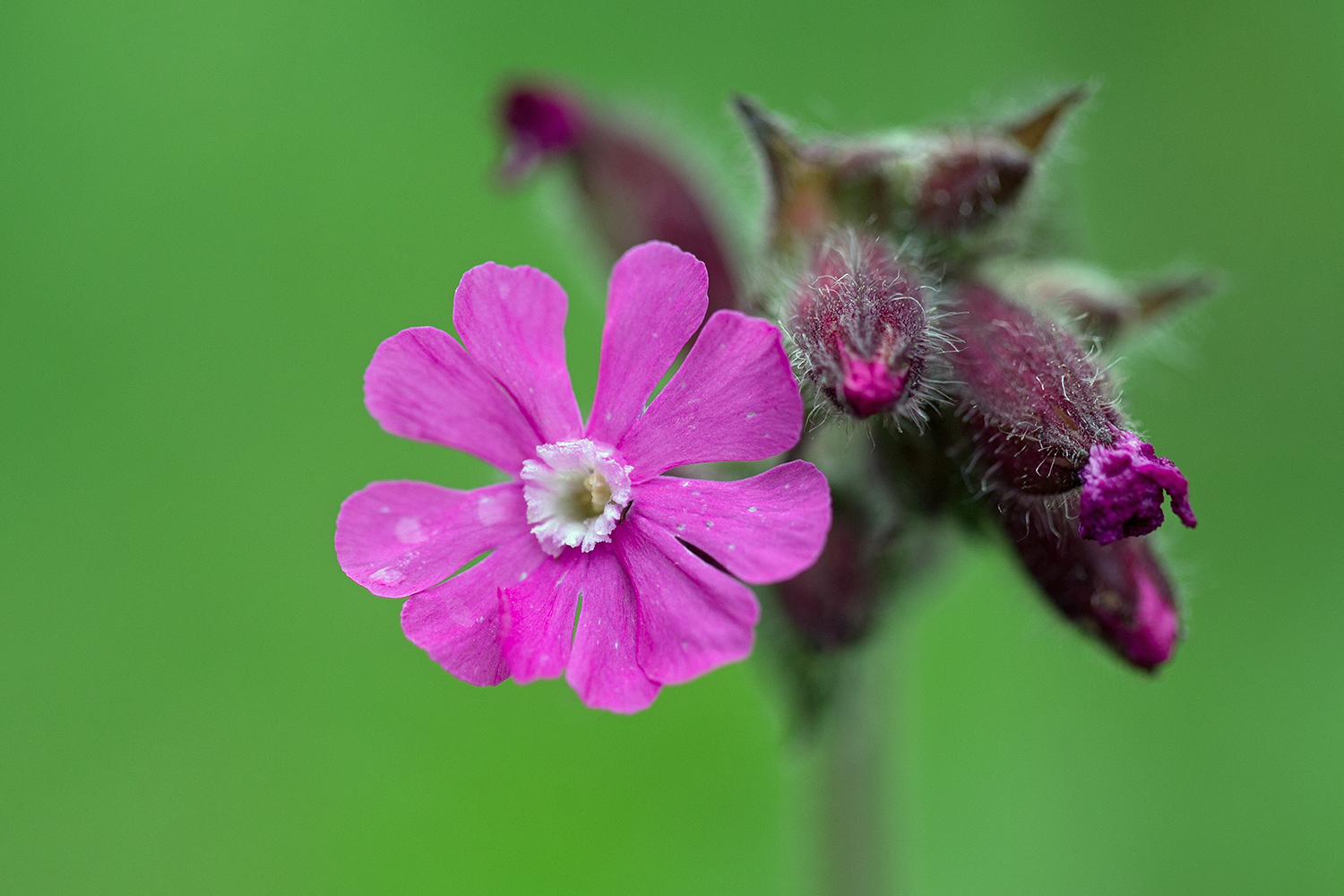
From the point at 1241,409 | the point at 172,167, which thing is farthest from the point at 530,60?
the point at 1241,409

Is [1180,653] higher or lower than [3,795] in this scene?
higher

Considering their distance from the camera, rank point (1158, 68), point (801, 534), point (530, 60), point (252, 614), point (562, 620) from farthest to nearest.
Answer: point (530, 60) → point (1158, 68) → point (252, 614) → point (562, 620) → point (801, 534)

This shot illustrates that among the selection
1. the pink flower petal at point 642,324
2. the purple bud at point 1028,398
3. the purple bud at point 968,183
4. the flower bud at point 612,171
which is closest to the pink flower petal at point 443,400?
the pink flower petal at point 642,324

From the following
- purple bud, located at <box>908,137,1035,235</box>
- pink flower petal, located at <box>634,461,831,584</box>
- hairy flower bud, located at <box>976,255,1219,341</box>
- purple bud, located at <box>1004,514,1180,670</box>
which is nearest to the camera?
pink flower petal, located at <box>634,461,831,584</box>

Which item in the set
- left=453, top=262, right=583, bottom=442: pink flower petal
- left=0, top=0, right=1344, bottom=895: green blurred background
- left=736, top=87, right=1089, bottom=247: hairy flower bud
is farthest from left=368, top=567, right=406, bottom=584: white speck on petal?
left=0, top=0, right=1344, bottom=895: green blurred background

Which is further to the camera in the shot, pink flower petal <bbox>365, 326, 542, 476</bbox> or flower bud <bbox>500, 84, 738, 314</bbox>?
flower bud <bbox>500, 84, 738, 314</bbox>

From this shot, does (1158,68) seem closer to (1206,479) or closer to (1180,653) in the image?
(1206,479)

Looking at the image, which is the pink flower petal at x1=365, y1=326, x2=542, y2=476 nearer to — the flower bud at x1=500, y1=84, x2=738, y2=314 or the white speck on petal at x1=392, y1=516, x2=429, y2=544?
the white speck on petal at x1=392, y1=516, x2=429, y2=544
